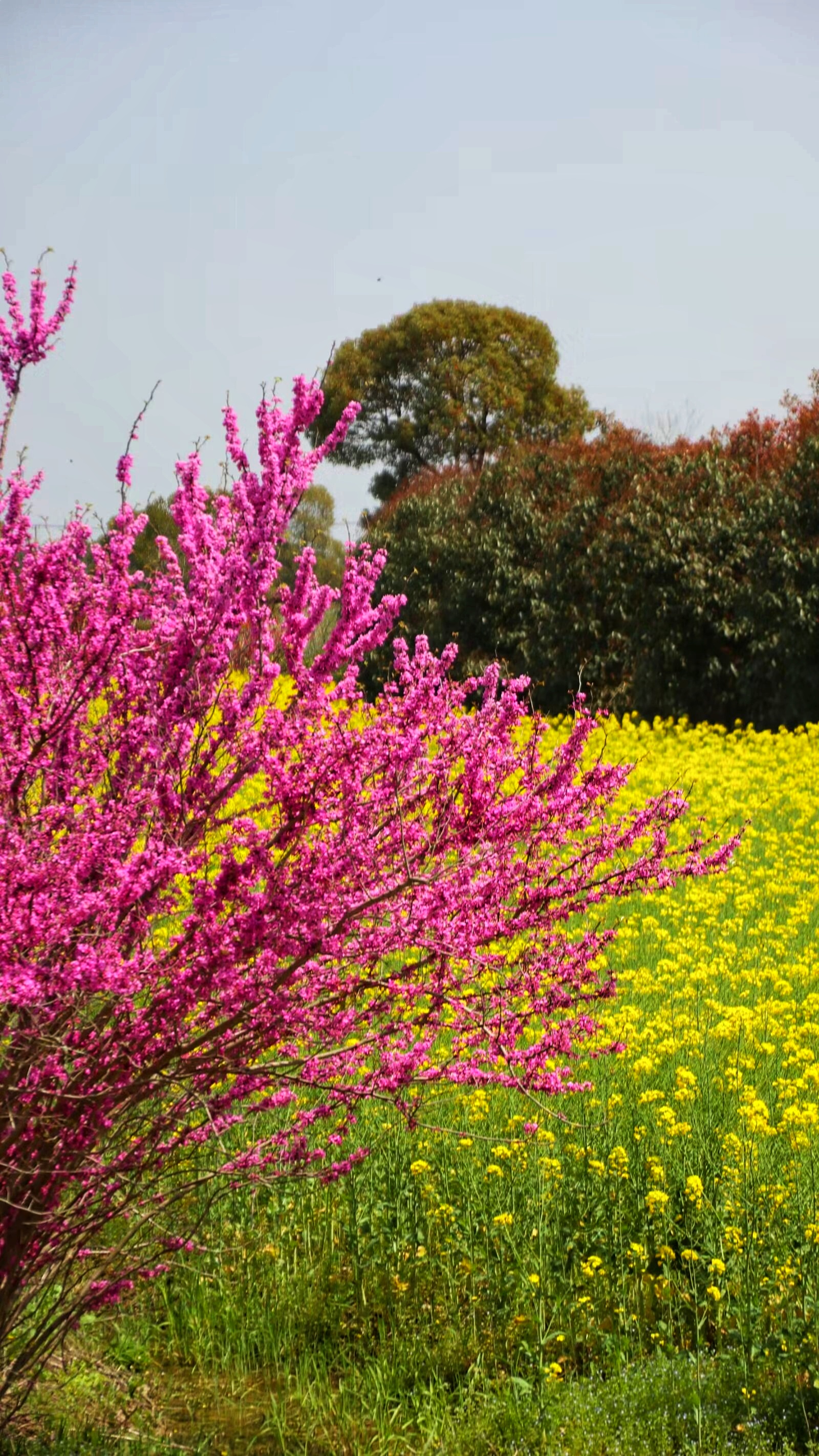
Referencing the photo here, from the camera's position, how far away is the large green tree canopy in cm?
3631

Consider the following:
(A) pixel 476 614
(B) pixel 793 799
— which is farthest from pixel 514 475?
(B) pixel 793 799

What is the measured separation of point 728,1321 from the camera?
410 cm

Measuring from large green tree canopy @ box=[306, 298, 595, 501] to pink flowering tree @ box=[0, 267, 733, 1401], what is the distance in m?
33.3

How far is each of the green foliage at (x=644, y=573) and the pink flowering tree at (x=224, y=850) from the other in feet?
36.6

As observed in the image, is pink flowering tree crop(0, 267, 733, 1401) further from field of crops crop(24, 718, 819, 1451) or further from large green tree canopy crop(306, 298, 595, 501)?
large green tree canopy crop(306, 298, 595, 501)

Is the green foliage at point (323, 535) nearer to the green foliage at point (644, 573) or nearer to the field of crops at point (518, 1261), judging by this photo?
the green foliage at point (644, 573)

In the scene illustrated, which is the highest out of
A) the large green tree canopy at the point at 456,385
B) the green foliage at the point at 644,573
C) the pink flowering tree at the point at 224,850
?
the large green tree canopy at the point at 456,385

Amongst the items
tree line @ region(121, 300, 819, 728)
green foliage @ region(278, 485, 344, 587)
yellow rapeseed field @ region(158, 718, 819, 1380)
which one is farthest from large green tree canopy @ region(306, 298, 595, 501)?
yellow rapeseed field @ region(158, 718, 819, 1380)

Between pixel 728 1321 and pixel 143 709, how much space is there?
269 cm

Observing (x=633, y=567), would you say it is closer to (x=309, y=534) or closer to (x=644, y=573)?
(x=644, y=573)

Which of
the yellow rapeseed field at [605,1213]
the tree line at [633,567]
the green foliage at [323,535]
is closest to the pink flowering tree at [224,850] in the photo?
the yellow rapeseed field at [605,1213]

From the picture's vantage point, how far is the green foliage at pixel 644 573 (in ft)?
50.7

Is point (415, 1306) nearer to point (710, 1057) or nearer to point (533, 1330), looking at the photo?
point (533, 1330)

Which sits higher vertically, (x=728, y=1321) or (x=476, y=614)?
(x=476, y=614)
